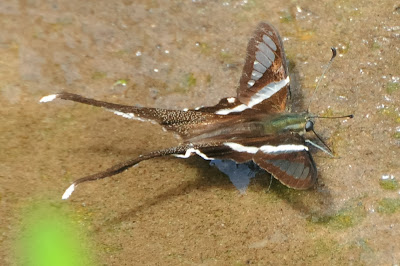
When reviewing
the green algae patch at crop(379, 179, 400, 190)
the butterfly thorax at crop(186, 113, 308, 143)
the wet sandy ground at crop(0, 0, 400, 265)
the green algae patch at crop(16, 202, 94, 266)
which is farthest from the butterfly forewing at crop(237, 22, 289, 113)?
the green algae patch at crop(16, 202, 94, 266)

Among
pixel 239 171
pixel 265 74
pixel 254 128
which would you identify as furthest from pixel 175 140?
pixel 265 74

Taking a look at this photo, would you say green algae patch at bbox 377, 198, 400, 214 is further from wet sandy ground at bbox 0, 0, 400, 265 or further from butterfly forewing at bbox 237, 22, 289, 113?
butterfly forewing at bbox 237, 22, 289, 113

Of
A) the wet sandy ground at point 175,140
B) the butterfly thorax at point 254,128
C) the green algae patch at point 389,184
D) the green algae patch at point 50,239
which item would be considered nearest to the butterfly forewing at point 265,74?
the butterfly thorax at point 254,128

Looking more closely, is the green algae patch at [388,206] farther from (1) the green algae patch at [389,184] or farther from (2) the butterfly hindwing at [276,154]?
(2) the butterfly hindwing at [276,154]

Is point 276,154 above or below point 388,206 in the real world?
above

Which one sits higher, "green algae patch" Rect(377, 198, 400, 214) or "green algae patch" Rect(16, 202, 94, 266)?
"green algae patch" Rect(377, 198, 400, 214)

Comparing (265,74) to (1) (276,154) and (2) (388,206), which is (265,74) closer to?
(1) (276,154)
